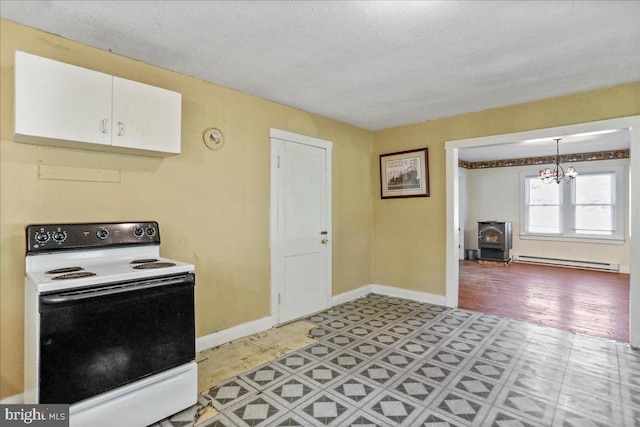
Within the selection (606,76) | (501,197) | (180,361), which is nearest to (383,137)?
(606,76)

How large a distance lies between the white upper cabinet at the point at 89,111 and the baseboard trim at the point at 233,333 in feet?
5.50

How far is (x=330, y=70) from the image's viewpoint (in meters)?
2.75

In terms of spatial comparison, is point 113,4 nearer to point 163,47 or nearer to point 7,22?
point 163,47

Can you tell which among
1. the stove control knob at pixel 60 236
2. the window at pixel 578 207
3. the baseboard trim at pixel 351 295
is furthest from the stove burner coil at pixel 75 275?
the window at pixel 578 207

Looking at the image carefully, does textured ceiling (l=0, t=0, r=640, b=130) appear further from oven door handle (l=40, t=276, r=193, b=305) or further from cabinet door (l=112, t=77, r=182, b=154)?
oven door handle (l=40, t=276, r=193, b=305)

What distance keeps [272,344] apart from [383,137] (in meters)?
3.26

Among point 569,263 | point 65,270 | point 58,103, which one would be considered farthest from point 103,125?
point 569,263

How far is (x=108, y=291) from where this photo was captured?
1.74 metres

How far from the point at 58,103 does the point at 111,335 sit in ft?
4.62

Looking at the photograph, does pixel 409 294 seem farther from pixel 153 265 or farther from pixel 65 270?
pixel 65 270

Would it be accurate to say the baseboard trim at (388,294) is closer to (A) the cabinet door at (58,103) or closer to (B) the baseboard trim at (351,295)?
(B) the baseboard trim at (351,295)

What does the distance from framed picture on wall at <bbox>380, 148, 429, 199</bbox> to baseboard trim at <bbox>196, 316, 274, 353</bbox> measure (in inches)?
98.0

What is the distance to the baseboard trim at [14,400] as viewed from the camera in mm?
1993

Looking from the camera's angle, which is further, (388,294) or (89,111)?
(388,294)
